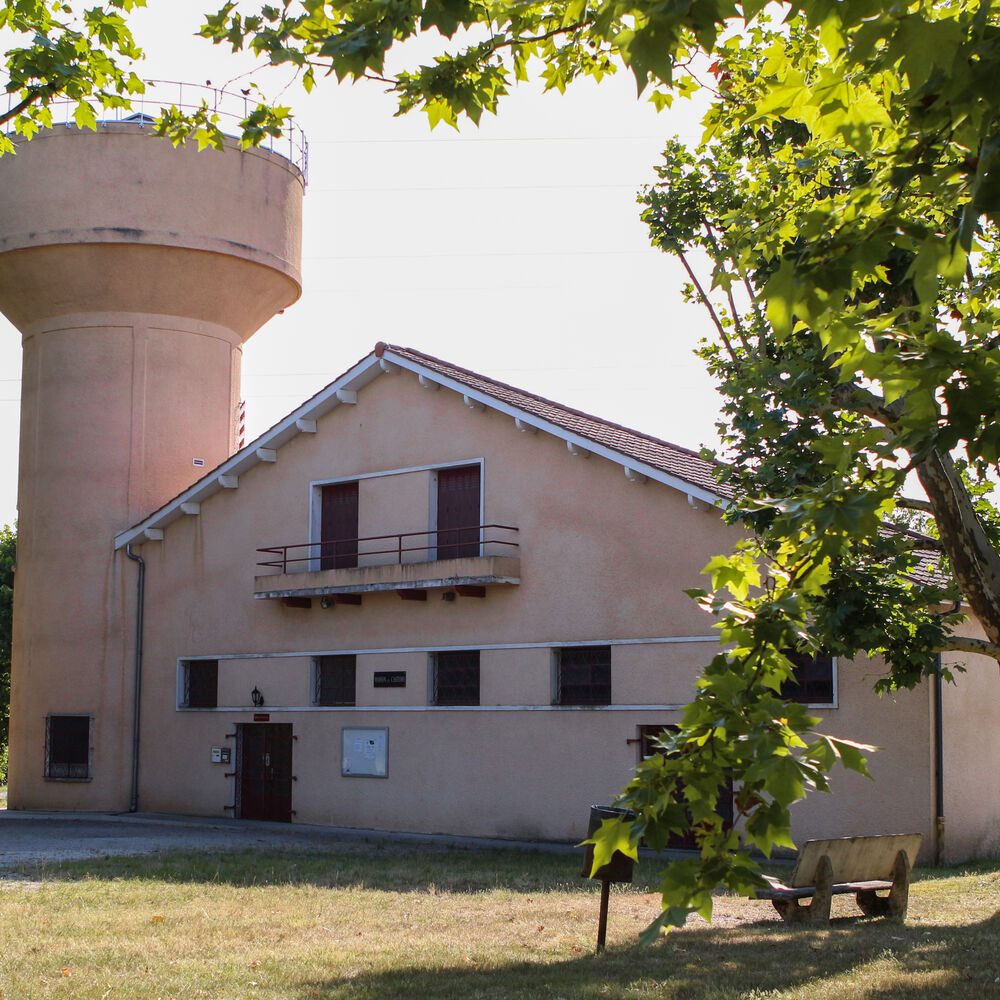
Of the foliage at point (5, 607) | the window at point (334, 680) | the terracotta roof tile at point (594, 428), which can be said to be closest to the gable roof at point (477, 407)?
the terracotta roof tile at point (594, 428)

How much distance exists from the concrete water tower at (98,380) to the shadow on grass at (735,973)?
1768 centimetres

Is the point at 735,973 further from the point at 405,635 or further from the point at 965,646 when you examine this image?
the point at 405,635

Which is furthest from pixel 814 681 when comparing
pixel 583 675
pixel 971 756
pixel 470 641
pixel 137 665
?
pixel 137 665

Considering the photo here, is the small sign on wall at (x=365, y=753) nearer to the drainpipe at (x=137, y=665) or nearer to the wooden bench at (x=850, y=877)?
the drainpipe at (x=137, y=665)

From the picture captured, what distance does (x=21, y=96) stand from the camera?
9336mm

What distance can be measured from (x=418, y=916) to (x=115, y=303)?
17754 millimetres

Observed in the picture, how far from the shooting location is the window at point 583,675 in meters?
20.3

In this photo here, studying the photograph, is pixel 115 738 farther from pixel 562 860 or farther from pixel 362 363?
pixel 562 860

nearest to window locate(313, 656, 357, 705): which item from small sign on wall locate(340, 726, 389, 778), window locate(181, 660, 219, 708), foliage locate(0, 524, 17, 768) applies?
small sign on wall locate(340, 726, 389, 778)

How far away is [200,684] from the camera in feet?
85.1

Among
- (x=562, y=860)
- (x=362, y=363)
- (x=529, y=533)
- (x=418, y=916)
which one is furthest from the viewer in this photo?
(x=362, y=363)

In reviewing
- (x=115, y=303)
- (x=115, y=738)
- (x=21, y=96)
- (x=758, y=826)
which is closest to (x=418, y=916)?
(x=21, y=96)

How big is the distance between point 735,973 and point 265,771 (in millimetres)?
16361

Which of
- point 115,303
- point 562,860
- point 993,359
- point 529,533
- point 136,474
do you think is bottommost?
point 562,860
